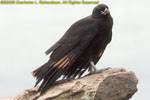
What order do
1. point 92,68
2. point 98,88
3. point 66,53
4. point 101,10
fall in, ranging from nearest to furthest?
point 98,88
point 66,53
point 101,10
point 92,68

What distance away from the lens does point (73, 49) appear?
13.8 metres

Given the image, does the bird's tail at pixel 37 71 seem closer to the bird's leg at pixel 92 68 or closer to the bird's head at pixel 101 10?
the bird's leg at pixel 92 68

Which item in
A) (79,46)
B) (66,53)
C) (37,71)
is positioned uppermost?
(79,46)

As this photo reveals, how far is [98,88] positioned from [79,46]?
3.90 ft

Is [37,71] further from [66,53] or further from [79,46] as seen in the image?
[79,46]

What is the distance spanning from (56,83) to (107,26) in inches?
73.3

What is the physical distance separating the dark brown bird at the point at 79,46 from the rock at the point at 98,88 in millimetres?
273

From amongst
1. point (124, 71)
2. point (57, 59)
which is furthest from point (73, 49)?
point (124, 71)

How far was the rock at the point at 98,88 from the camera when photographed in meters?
13.3

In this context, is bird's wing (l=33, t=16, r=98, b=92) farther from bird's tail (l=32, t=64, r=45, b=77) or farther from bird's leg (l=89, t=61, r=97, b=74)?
bird's leg (l=89, t=61, r=97, b=74)

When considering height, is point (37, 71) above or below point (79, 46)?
below

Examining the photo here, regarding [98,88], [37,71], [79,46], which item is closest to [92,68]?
[79,46]

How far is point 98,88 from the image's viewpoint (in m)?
13.2

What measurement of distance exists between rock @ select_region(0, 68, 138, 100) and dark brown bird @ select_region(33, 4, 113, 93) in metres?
0.27
